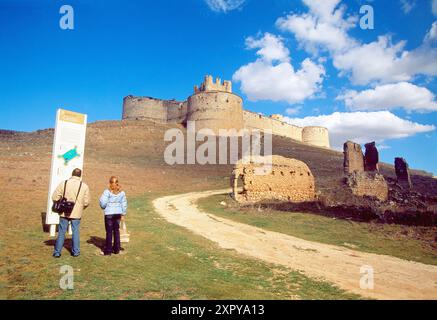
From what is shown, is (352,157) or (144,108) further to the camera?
(144,108)

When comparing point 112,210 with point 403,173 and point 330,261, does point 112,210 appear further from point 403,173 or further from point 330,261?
point 403,173

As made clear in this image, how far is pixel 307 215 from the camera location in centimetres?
1435

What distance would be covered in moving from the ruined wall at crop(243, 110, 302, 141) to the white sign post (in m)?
70.6

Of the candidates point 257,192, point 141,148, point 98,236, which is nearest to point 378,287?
point 98,236

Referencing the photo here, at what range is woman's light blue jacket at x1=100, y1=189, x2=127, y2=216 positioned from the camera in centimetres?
657

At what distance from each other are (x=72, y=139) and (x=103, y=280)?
4.57m

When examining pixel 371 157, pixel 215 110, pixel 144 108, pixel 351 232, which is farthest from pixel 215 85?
pixel 351 232

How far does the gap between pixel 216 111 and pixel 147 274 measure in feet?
186

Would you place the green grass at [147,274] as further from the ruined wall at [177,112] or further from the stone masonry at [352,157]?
the ruined wall at [177,112]

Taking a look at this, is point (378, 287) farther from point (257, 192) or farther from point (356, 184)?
point (356, 184)

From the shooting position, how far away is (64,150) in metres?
8.06

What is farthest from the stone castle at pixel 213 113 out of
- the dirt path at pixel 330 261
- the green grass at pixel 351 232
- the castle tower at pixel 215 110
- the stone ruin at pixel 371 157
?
the dirt path at pixel 330 261

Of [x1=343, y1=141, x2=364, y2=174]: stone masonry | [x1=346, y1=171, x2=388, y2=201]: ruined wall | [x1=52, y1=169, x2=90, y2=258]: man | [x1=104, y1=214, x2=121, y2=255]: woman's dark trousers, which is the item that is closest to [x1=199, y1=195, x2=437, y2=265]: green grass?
[x1=104, y1=214, x2=121, y2=255]: woman's dark trousers

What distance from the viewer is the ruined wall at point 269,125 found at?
79.2 meters
